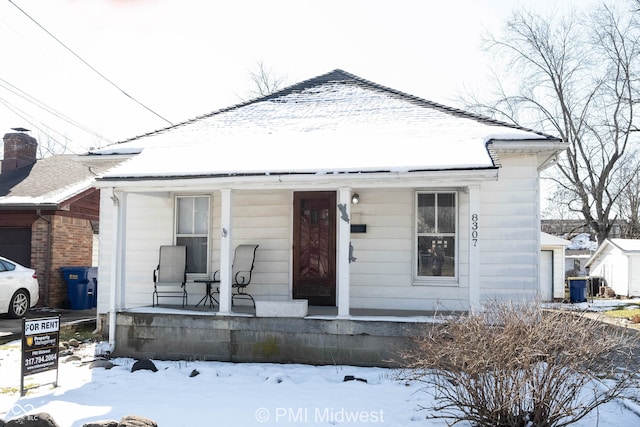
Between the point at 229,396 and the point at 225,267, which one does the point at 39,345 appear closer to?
the point at 229,396

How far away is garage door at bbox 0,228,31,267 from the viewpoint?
1459 cm

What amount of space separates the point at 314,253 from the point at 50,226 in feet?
27.5

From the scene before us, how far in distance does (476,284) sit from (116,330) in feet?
18.2

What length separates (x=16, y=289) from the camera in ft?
40.2

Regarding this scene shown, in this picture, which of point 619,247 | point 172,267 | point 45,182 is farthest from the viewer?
point 619,247

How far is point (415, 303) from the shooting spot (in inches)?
369

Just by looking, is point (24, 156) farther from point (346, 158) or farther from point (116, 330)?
point (346, 158)

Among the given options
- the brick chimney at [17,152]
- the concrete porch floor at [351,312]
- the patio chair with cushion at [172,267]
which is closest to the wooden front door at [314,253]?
the concrete porch floor at [351,312]

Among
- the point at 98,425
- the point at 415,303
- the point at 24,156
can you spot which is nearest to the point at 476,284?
the point at 415,303

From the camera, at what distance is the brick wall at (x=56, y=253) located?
1430 centimetres

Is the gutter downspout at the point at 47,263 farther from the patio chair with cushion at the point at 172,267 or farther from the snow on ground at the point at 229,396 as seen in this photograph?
the snow on ground at the point at 229,396

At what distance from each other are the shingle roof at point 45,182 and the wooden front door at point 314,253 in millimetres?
6212

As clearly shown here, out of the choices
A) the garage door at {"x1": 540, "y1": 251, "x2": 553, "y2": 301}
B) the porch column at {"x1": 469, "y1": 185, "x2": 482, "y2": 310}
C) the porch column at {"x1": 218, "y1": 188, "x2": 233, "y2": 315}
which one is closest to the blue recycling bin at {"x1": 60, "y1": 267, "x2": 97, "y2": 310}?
the porch column at {"x1": 218, "y1": 188, "x2": 233, "y2": 315}

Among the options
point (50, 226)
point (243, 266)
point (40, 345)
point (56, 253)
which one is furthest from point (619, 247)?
point (40, 345)
